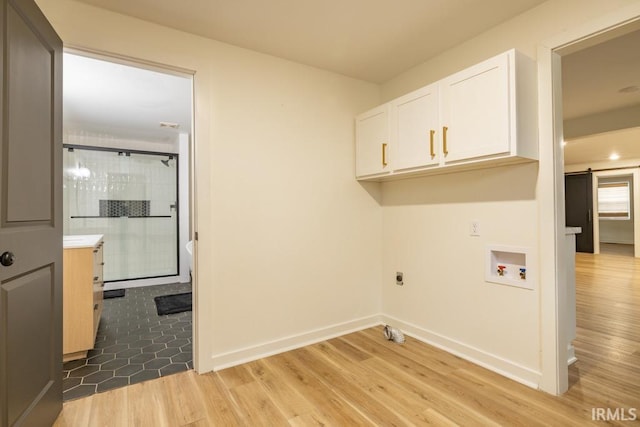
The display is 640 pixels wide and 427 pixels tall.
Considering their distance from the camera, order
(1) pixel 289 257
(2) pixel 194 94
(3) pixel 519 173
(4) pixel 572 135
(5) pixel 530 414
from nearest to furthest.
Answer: (5) pixel 530 414, (3) pixel 519 173, (2) pixel 194 94, (1) pixel 289 257, (4) pixel 572 135

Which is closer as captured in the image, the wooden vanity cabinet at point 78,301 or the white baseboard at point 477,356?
the white baseboard at point 477,356

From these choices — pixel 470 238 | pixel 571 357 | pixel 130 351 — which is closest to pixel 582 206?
pixel 571 357

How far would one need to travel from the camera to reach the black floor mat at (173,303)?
383 centimetres

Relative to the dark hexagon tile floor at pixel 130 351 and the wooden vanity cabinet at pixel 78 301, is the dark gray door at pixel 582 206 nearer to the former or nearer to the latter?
the dark hexagon tile floor at pixel 130 351

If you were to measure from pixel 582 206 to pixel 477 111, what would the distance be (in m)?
8.83

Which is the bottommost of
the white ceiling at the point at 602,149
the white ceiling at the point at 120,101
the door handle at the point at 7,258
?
the door handle at the point at 7,258

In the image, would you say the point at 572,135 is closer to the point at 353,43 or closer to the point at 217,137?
the point at 353,43

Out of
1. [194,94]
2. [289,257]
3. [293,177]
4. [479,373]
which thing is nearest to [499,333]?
[479,373]

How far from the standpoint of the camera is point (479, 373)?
2252mm

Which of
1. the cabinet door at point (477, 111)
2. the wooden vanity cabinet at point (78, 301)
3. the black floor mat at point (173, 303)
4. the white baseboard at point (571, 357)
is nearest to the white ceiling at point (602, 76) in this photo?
the cabinet door at point (477, 111)

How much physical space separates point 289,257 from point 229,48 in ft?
5.81

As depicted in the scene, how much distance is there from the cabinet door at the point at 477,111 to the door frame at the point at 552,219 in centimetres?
30

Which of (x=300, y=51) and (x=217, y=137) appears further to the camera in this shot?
(x=300, y=51)

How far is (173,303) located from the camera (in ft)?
13.5
